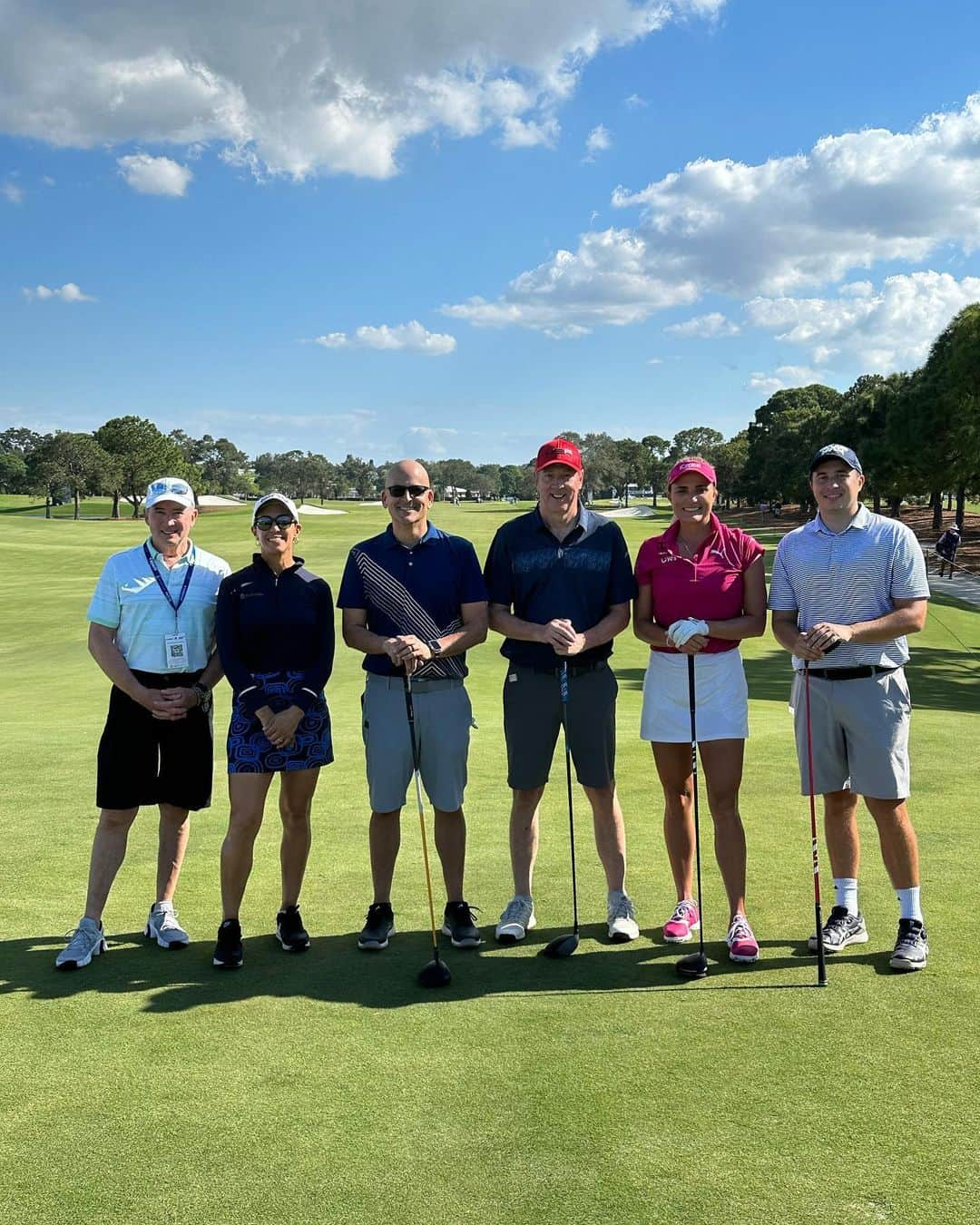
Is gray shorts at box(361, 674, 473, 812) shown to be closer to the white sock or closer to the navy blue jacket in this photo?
the navy blue jacket

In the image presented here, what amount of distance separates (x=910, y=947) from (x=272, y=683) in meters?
3.29

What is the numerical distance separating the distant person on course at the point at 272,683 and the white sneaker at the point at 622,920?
1558mm

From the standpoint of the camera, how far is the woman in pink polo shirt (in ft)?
17.4

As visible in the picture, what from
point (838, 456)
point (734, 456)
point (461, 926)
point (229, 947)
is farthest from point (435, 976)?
point (734, 456)

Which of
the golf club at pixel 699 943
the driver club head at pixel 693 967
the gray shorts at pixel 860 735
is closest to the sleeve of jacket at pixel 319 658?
the golf club at pixel 699 943

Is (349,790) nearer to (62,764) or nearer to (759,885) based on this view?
(62,764)

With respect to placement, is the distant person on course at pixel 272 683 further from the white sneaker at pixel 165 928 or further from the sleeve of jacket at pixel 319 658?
the white sneaker at pixel 165 928

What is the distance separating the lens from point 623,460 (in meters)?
130

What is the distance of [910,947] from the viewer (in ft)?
16.1

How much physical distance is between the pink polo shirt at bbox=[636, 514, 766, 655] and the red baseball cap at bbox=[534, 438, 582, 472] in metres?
0.58

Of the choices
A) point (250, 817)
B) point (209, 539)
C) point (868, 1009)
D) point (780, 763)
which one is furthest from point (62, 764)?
point (209, 539)

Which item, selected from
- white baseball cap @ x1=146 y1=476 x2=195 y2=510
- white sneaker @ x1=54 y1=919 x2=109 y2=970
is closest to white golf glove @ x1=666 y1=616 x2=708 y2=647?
white baseball cap @ x1=146 y1=476 x2=195 y2=510

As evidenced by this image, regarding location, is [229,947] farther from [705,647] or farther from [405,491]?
[705,647]

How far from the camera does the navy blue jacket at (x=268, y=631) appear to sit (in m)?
5.27
